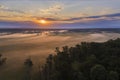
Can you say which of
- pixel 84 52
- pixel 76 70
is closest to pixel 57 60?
pixel 84 52

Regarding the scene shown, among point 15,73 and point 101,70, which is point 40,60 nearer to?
point 15,73

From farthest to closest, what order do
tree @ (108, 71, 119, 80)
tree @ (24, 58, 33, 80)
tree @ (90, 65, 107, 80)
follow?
tree @ (24, 58, 33, 80) → tree @ (90, 65, 107, 80) → tree @ (108, 71, 119, 80)

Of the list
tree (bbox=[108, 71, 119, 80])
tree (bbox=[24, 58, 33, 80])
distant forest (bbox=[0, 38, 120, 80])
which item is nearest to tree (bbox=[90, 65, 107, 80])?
distant forest (bbox=[0, 38, 120, 80])

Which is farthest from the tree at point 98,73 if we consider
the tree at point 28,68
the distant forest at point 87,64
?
the tree at point 28,68

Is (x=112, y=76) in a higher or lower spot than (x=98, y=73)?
lower

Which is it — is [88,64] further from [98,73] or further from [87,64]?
[98,73]

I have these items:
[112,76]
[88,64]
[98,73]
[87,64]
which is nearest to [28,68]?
[87,64]

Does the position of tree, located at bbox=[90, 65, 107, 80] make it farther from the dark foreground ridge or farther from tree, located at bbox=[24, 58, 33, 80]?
tree, located at bbox=[24, 58, 33, 80]
